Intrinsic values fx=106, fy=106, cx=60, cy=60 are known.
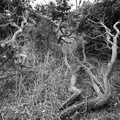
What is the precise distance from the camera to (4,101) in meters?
1.65

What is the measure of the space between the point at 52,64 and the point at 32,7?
2691mm

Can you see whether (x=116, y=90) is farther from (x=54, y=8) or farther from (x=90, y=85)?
(x=54, y=8)

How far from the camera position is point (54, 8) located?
12.8ft

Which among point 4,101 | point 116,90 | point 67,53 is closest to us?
point 4,101

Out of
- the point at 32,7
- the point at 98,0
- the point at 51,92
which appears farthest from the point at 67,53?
the point at 32,7

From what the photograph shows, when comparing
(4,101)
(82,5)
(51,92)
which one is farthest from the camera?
(82,5)

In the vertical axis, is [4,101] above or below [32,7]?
below

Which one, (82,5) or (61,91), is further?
(82,5)

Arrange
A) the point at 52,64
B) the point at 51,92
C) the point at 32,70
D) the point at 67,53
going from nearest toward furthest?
1. the point at 51,92
2. the point at 32,70
3. the point at 52,64
4. the point at 67,53

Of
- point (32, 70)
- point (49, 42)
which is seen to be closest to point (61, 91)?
point (32, 70)

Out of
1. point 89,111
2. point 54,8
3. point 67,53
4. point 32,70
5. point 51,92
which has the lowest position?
point 89,111

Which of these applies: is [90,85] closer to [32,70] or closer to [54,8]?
[32,70]

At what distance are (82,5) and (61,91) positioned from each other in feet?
10.3

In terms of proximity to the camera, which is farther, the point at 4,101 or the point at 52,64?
the point at 52,64
